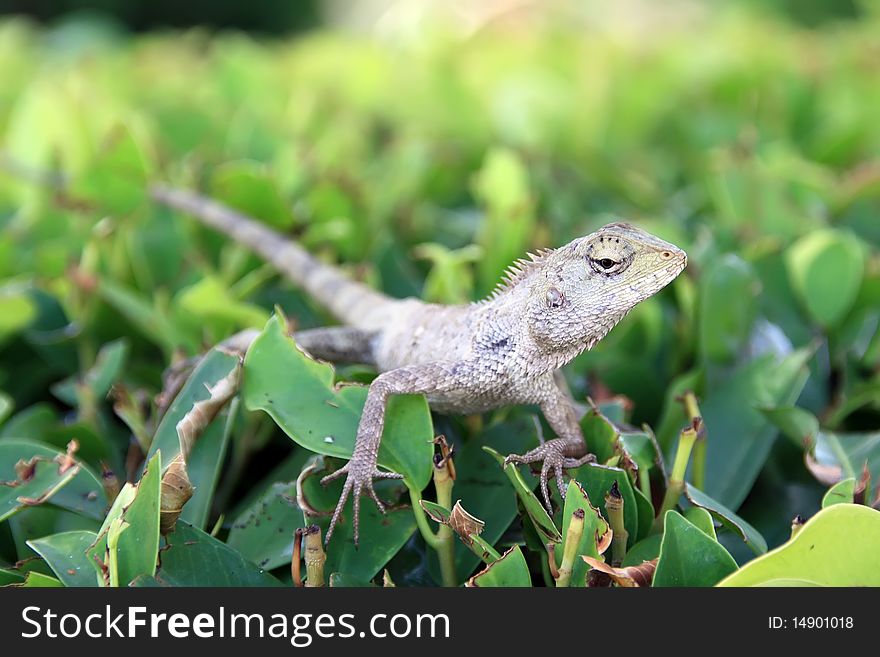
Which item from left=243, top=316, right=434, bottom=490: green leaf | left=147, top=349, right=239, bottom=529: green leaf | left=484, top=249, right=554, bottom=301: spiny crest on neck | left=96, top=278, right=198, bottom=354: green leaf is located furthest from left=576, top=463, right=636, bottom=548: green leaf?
left=96, top=278, right=198, bottom=354: green leaf

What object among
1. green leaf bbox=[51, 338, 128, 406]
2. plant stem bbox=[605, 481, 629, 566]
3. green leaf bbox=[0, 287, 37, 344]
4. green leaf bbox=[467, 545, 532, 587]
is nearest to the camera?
green leaf bbox=[467, 545, 532, 587]

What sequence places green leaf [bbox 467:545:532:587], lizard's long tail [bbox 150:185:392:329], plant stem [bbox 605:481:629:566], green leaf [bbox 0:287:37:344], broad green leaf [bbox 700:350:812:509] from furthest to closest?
lizard's long tail [bbox 150:185:392:329]
green leaf [bbox 0:287:37:344]
broad green leaf [bbox 700:350:812:509]
plant stem [bbox 605:481:629:566]
green leaf [bbox 467:545:532:587]

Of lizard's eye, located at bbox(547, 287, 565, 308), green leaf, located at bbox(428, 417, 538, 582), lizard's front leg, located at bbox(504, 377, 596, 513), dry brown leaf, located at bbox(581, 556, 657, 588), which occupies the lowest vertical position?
green leaf, located at bbox(428, 417, 538, 582)

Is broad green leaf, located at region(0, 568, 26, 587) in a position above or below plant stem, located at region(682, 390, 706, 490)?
below

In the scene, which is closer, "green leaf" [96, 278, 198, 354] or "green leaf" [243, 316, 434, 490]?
"green leaf" [243, 316, 434, 490]

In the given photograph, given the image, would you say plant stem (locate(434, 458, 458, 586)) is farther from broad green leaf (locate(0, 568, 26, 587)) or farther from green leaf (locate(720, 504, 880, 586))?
broad green leaf (locate(0, 568, 26, 587))

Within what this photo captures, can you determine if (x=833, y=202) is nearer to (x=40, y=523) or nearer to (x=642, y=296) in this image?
(x=642, y=296)

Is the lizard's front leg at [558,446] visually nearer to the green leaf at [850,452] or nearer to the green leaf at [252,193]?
the green leaf at [850,452]

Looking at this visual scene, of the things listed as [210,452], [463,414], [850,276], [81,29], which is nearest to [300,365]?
[210,452]
